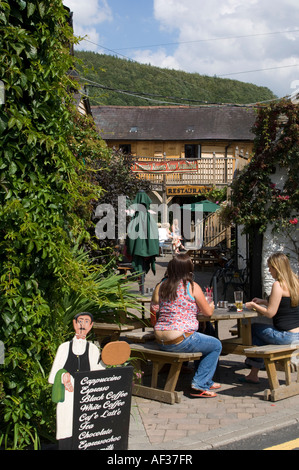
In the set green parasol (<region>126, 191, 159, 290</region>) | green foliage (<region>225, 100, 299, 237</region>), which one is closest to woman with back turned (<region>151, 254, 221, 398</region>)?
green parasol (<region>126, 191, 159, 290</region>)

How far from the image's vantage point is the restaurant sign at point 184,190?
3173 centimetres

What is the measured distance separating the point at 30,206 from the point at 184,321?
231cm

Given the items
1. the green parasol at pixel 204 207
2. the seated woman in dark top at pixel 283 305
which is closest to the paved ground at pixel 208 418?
the seated woman in dark top at pixel 283 305

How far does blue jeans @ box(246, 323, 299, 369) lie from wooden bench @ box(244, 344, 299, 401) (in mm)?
121

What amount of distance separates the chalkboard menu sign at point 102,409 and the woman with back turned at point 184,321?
158 centimetres

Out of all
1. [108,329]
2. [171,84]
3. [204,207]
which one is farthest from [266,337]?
[171,84]

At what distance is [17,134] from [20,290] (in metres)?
1.16

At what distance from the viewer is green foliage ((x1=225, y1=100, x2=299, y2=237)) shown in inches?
393

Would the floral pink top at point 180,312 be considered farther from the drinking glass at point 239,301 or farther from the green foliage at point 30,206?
the green foliage at point 30,206

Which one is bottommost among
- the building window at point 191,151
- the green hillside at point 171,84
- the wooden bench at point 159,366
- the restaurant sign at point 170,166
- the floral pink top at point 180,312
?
the wooden bench at point 159,366

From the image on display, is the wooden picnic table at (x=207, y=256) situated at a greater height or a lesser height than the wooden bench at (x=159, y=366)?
greater

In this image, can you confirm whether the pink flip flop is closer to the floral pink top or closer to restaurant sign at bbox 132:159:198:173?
the floral pink top
